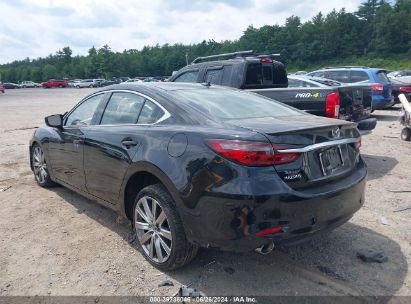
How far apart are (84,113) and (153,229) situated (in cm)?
201

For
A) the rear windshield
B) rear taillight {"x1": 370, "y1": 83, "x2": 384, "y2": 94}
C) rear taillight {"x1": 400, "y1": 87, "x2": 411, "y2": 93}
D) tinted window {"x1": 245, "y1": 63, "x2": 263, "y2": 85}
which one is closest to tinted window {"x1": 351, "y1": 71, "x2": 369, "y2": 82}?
rear taillight {"x1": 370, "y1": 83, "x2": 384, "y2": 94}

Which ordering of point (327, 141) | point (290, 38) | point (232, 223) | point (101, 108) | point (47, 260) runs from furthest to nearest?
point (290, 38), point (101, 108), point (47, 260), point (327, 141), point (232, 223)

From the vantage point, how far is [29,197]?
17.7 feet

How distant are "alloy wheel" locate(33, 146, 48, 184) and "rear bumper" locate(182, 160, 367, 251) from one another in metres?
3.44

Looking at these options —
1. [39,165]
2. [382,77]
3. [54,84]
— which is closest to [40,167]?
[39,165]

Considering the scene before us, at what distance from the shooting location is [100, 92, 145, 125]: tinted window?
12.7ft

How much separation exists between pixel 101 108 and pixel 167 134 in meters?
1.43

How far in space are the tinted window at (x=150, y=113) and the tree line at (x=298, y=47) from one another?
75378mm

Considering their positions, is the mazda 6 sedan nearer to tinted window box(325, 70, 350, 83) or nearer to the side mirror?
the side mirror

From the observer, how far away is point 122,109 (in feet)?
13.3

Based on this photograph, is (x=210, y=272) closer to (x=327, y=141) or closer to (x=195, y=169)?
(x=195, y=169)

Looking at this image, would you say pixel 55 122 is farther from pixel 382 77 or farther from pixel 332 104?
pixel 382 77

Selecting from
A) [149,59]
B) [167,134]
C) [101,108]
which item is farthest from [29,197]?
[149,59]

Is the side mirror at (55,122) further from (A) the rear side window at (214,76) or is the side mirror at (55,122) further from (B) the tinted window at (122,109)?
(A) the rear side window at (214,76)
